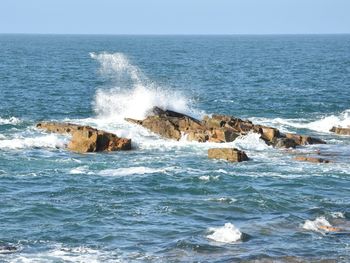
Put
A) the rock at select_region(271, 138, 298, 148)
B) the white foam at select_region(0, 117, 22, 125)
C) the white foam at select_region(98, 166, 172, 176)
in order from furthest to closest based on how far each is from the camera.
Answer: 1. the white foam at select_region(0, 117, 22, 125)
2. the rock at select_region(271, 138, 298, 148)
3. the white foam at select_region(98, 166, 172, 176)

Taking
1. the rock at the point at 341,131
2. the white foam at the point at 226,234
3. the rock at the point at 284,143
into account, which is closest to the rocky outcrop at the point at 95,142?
the rock at the point at 284,143

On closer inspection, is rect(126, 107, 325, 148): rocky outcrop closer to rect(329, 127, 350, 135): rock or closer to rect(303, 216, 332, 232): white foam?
rect(329, 127, 350, 135): rock

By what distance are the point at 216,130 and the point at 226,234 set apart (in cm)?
1897

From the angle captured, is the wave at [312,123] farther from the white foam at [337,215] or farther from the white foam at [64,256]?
the white foam at [64,256]

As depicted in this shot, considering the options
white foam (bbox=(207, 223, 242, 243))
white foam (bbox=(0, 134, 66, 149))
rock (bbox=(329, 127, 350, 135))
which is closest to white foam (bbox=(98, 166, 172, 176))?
white foam (bbox=(0, 134, 66, 149))

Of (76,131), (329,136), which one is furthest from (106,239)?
(329,136)

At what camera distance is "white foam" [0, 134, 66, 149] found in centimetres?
4475

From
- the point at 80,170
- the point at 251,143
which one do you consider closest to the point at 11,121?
the point at 80,170

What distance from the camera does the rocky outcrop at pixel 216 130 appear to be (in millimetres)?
45975

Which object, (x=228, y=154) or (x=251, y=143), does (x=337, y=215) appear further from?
(x=251, y=143)

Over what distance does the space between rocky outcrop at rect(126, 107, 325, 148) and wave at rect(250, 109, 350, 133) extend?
583 cm

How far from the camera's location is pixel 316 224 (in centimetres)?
2962

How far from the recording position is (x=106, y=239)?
2788cm

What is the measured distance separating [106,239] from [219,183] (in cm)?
942
